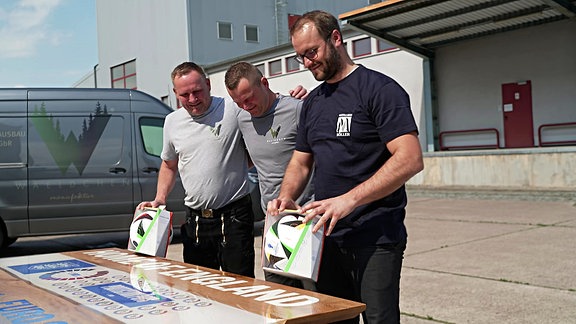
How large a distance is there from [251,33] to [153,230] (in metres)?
26.7

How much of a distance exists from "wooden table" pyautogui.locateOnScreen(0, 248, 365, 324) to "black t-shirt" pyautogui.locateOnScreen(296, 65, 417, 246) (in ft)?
1.41

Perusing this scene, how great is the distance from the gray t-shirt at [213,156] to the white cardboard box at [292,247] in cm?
112

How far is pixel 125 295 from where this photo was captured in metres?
2.30

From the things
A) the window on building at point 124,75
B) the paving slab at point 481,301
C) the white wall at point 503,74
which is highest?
the window on building at point 124,75

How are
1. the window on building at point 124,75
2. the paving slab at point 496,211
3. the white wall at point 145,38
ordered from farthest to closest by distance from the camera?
the window on building at point 124,75 → the white wall at point 145,38 → the paving slab at point 496,211

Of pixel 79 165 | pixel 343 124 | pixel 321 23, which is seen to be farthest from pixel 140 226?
pixel 79 165

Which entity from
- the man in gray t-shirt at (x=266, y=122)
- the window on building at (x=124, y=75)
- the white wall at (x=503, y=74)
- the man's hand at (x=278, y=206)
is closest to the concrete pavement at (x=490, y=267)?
the man in gray t-shirt at (x=266, y=122)

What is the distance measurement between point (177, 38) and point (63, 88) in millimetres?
19485

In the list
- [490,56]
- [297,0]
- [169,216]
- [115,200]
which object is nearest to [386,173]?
[169,216]

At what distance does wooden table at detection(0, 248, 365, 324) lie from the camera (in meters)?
1.96

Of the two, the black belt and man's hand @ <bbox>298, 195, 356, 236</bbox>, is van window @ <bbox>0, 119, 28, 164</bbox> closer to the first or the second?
the black belt

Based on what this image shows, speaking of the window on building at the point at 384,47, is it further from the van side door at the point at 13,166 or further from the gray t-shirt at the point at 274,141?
the gray t-shirt at the point at 274,141

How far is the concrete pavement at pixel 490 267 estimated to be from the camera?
462cm

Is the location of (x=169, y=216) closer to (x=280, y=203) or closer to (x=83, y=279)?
(x=83, y=279)
